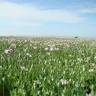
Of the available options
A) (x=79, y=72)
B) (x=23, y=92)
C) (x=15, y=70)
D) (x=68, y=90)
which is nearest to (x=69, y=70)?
(x=79, y=72)

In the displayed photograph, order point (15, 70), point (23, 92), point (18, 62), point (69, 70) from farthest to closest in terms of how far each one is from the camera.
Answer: point (18, 62), point (69, 70), point (15, 70), point (23, 92)

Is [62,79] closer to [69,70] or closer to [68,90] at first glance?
[68,90]

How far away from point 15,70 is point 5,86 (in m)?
1.92

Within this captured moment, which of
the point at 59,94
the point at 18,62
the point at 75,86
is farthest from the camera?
the point at 18,62

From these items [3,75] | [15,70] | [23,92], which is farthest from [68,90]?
[15,70]

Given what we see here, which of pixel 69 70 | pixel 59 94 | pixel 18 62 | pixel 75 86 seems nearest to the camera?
pixel 59 94

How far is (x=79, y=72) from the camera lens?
26.5ft

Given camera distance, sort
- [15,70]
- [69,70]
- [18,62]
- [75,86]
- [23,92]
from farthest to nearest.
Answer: [18,62] < [69,70] < [15,70] < [75,86] < [23,92]

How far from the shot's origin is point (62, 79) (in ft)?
22.5

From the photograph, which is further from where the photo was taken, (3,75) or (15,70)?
(15,70)

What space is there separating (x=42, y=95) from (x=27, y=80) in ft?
3.41

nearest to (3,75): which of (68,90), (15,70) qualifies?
(15,70)

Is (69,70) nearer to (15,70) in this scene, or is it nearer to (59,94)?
(15,70)

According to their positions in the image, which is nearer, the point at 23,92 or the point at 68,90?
the point at 23,92
